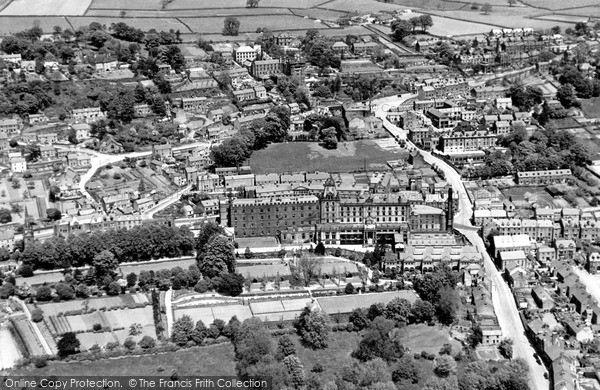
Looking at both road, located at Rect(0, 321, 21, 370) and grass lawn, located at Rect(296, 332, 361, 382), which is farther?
road, located at Rect(0, 321, 21, 370)

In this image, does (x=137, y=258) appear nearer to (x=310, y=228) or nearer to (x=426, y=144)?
(x=310, y=228)

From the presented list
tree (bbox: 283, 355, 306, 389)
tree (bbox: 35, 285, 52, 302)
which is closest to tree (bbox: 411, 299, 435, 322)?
tree (bbox: 283, 355, 306, 389)

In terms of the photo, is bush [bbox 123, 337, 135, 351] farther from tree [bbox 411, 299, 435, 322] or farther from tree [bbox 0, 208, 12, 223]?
tree [bbox 0, 208, 12, 223]

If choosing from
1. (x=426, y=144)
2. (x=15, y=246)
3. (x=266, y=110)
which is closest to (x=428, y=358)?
(x=15, y=246)

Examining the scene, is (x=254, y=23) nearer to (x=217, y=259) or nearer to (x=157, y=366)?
(x=217, y=259)

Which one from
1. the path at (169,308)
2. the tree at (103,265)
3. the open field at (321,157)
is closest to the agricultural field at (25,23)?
the open field at (321,157)

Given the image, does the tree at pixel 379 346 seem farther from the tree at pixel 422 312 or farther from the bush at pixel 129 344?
the bush at pixel 129 344

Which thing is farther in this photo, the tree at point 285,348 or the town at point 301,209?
the town at point 301,209
